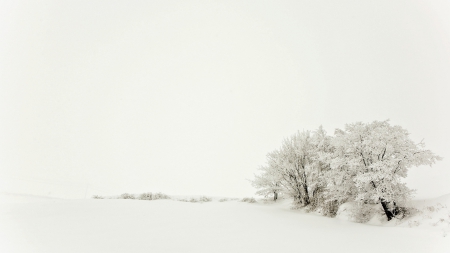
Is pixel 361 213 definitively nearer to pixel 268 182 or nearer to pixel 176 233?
pixel 268 182

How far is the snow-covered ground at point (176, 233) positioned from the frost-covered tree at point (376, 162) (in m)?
1.11

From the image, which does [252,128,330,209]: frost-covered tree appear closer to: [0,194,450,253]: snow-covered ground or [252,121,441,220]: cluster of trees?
[252,121,441,220]: cluster of trees

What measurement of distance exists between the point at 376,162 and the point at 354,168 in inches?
33.7

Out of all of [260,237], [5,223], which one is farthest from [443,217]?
[5,223]

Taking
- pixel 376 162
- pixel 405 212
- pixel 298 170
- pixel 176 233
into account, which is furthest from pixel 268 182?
pixel 176 233

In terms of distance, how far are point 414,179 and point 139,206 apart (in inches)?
578

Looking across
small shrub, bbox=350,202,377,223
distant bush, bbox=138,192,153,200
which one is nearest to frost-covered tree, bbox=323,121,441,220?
small shrub, bbox=350,202,377,223

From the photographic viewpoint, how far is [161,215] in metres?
6.83

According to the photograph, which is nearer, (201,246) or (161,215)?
(201,246)

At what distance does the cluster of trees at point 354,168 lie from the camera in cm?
786

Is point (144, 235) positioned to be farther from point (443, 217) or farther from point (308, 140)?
point (308, 140)

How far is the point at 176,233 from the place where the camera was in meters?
5.00

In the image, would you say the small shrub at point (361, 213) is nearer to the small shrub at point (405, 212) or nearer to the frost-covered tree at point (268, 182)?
the small shrub at point (405, 212)

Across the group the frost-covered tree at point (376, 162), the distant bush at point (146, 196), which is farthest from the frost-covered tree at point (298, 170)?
the distant bush at point (146, 196)
